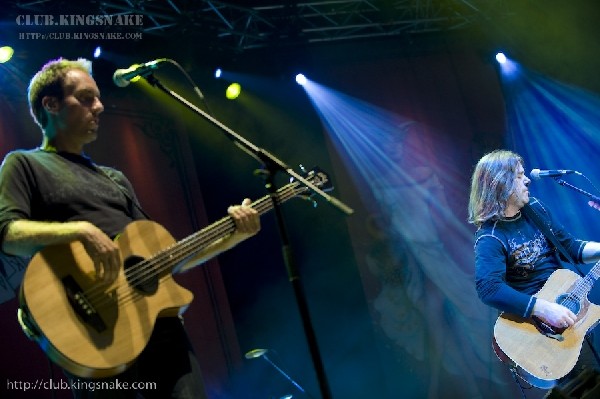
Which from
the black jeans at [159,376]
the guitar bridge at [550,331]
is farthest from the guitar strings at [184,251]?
the guitar bridge at [550,331]

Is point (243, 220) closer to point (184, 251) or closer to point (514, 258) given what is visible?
point (184, 251)

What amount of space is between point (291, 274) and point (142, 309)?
70 cm

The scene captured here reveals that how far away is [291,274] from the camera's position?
2.06m

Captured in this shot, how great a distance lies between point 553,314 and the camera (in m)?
3.35

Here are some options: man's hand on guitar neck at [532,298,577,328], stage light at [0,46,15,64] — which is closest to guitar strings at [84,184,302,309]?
man's hand on guitar neck at [532,298,577,328]

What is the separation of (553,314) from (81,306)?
2765 mm

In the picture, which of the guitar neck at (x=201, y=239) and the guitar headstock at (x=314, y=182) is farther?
the guitar headstock at (x=314, y=182)

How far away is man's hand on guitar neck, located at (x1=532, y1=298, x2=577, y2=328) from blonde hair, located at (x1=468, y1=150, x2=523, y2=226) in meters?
0.73

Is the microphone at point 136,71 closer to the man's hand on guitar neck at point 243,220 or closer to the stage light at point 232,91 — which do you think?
the man's hand on guitar neck at point 243,220

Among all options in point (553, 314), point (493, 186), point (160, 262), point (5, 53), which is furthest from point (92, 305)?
point (5, 53)

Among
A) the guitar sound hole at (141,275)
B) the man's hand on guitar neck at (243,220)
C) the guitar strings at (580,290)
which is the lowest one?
the guitar strings at (580,290)

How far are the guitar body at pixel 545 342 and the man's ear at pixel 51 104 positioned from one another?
3.03 m

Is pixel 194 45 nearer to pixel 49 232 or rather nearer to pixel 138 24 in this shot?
pixel 138 24

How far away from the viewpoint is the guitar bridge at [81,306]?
2.13 metres
